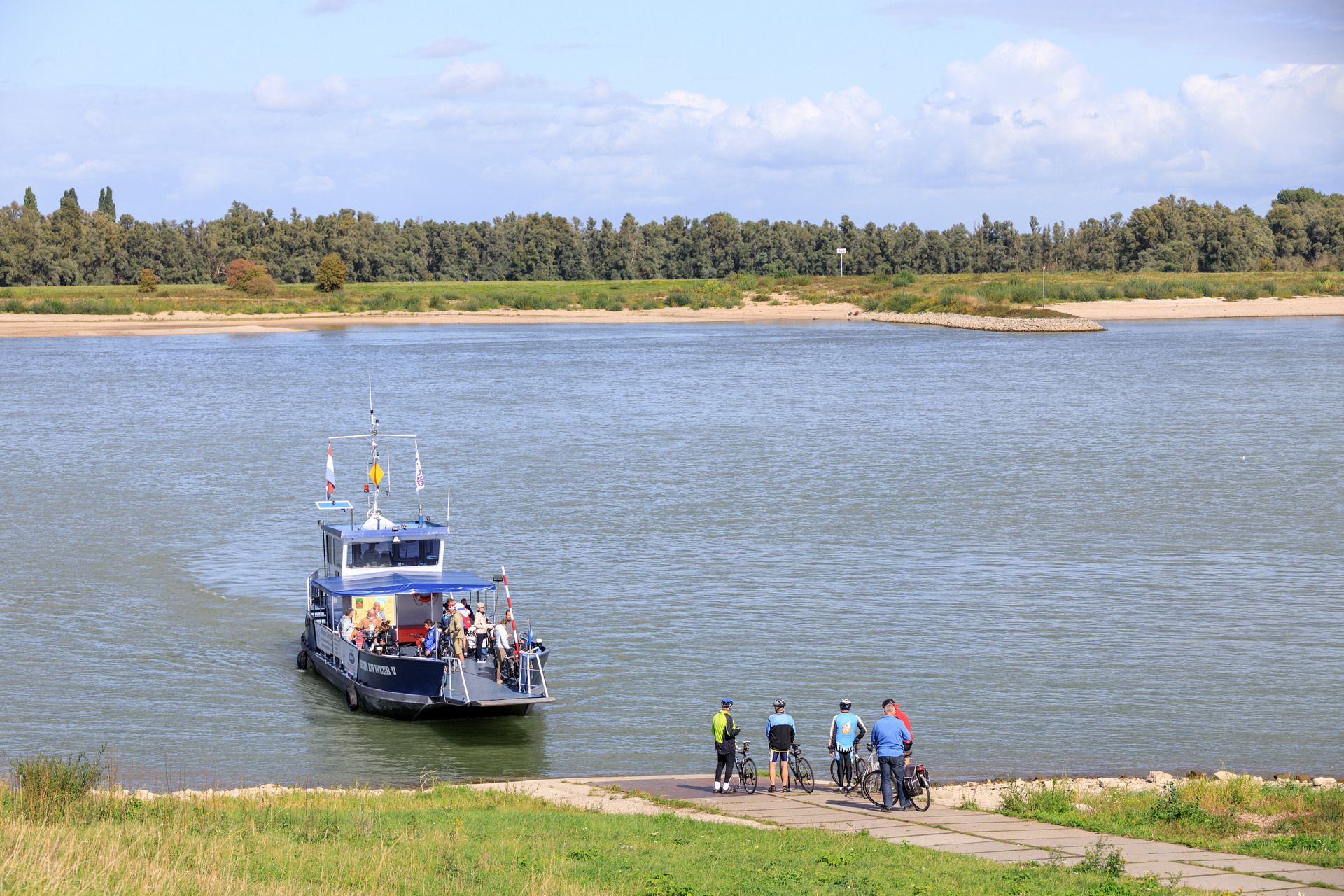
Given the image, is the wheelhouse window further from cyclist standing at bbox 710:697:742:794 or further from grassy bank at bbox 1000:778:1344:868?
grassy bank at bbox 1000:778:1344:868

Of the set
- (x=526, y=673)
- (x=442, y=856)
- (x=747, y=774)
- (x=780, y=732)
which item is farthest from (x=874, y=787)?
(x=526, y=673)

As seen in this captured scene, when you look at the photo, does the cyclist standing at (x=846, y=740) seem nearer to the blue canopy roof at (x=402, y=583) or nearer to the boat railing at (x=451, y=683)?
the boat railing at (x=451, y=683)

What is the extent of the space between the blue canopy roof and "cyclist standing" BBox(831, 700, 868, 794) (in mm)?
9827

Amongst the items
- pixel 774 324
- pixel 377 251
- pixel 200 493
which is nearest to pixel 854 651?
pixel 200 493

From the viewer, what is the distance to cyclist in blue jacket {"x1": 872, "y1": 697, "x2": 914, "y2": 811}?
57.2 feet

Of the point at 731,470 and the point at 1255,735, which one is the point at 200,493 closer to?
the point at 731,470

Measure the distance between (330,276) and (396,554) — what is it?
150 meters

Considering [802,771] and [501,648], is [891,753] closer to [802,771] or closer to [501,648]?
[802,771]

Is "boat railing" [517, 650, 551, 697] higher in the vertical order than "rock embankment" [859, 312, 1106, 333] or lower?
lower

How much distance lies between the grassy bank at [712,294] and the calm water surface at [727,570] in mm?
80043

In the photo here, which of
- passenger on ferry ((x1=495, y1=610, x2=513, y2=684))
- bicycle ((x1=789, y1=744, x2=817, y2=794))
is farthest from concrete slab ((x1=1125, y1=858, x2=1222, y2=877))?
passenger on ferry ((x1=495, y1=610, x2=513, y2=684))

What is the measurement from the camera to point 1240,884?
1315 centimetres

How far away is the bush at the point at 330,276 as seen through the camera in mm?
171125

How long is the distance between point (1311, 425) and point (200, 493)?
5003 centimetres
